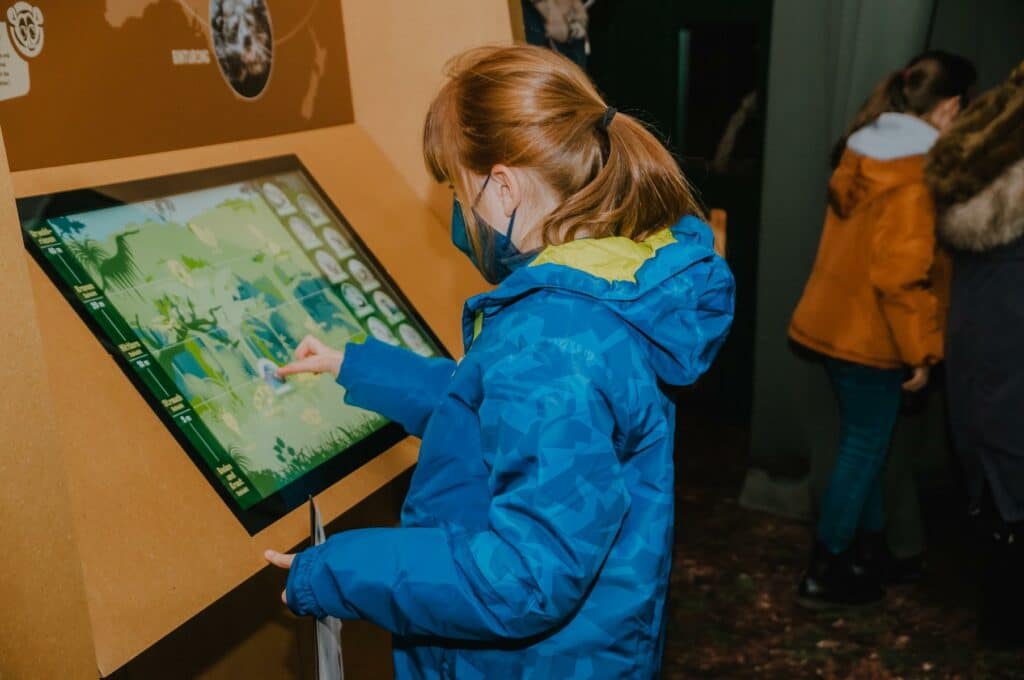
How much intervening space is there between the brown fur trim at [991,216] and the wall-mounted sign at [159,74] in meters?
1.38

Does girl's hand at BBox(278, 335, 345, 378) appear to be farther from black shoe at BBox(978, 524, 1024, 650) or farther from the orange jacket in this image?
black shoe at BBox(978, 524, 1024, 650)

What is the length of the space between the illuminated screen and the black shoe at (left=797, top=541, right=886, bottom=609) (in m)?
1.63

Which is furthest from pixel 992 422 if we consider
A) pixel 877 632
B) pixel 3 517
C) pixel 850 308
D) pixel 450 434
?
pixel 3 517

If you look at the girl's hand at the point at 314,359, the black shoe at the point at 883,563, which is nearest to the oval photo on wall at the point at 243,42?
the girl's hand at the point at 314,359

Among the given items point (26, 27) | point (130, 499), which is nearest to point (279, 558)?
point (130, 499)

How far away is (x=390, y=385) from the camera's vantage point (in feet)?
4.21

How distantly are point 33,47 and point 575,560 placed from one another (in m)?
0.88

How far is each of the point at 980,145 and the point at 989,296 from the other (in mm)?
349

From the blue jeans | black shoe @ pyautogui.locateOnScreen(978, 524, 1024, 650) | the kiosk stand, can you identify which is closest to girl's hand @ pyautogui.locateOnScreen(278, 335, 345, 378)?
the kiosk stand

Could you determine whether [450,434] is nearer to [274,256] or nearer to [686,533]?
[274,256]

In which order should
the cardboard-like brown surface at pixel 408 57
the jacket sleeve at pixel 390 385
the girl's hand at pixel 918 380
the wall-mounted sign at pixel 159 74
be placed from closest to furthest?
the wall-mounted sign at pixel 159 74
the jacket sleeve at pixel 390 385
the cardboard-like brown surface at pixel 408 57
the girl's hand at pixel 918 380

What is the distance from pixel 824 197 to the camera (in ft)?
9.16

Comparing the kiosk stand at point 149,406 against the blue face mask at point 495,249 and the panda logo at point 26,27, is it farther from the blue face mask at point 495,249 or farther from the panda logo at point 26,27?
the blue face mask at point 495,249

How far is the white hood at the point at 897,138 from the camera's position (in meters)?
2.26
